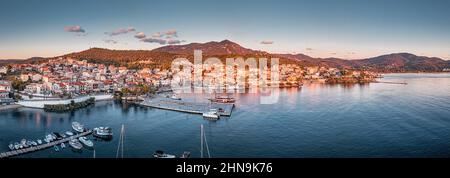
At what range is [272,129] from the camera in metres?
6.42

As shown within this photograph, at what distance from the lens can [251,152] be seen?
4.89m

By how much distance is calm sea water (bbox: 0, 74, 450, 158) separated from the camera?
16.6 feet

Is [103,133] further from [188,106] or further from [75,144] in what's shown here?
[188,106]

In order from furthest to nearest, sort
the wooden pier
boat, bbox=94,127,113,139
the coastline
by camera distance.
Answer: the coastline < boat, bbox=94,127,113,139 < the wooden pier

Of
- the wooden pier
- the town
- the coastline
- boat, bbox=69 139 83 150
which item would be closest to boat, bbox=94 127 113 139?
the wooden pier

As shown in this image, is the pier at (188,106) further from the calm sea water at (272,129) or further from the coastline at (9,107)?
the coastline at (9,107)

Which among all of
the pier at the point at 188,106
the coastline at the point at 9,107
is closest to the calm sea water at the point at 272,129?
the pier at the point at 188,106

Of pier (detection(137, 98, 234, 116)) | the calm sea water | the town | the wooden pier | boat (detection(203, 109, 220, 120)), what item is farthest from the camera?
the town

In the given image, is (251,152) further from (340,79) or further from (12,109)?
(340,79)

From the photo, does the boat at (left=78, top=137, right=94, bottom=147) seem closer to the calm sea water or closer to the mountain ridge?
the calm sea water
